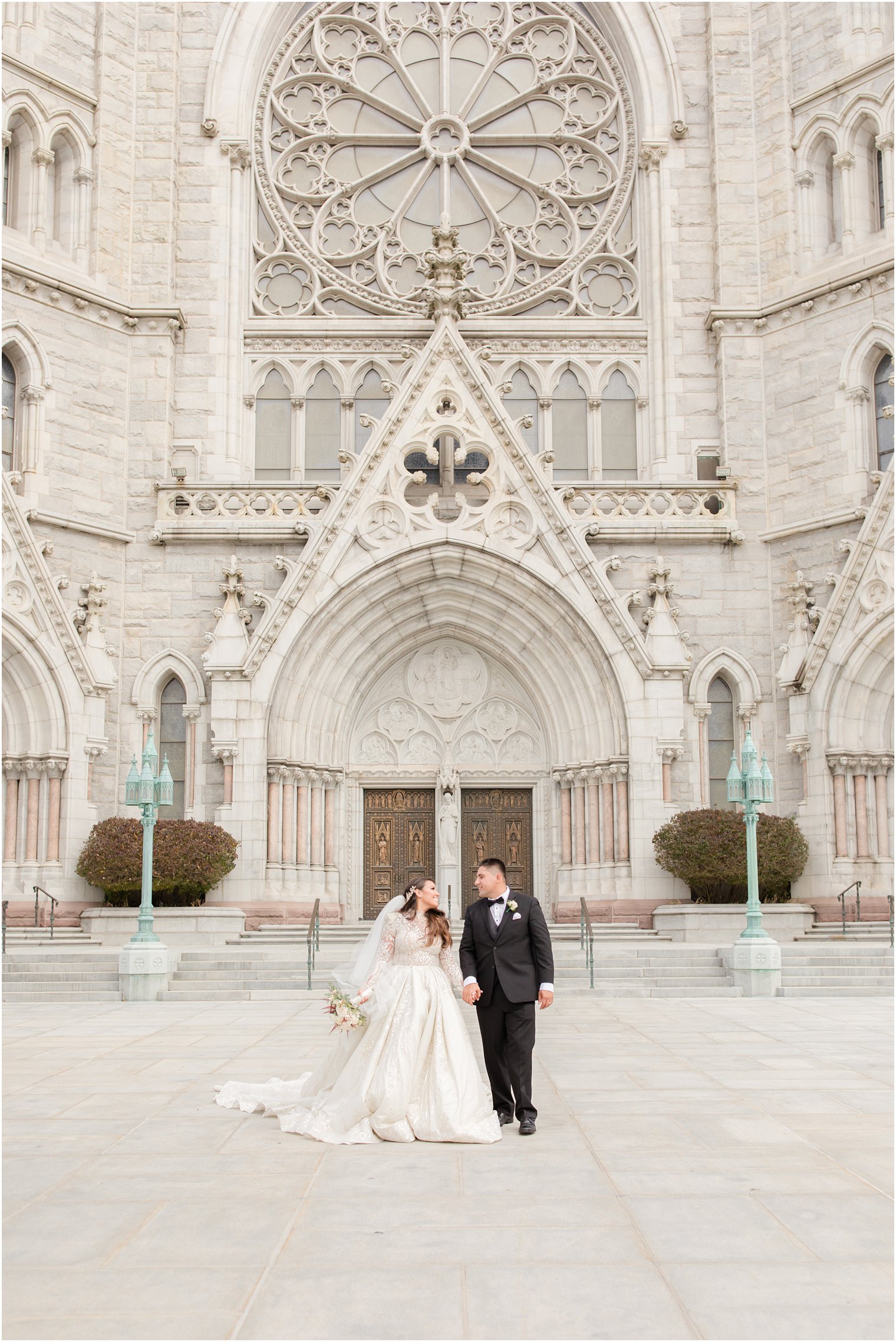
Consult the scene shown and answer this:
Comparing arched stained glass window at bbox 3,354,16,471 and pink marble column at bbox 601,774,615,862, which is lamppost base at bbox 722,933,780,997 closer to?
pink marble column at bbox 601,774,615,862

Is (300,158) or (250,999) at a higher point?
(300,158)

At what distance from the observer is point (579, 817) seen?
881 inches

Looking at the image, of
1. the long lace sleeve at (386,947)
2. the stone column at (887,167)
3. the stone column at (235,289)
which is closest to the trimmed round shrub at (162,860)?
the stone column at (235,289)

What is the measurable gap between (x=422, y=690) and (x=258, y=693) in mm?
3427

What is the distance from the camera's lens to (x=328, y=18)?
26.2m

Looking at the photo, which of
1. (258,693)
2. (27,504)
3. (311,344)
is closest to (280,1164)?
(258,693)

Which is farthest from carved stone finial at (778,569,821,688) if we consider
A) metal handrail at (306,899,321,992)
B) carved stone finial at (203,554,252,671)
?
carved stone finial at (203,554,252,671)

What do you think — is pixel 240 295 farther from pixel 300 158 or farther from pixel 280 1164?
pixel 280 1164

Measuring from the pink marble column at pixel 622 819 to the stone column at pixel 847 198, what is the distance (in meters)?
10.2

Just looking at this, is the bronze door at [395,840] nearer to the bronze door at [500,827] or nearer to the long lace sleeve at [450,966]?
the bronze door at [500,827]

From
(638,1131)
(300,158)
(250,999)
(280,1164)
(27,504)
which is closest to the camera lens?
(280,1164)

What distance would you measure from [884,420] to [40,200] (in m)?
15.3

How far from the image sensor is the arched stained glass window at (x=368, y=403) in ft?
81.6

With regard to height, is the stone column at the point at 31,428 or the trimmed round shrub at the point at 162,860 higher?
the stone column at the point at 31,428
